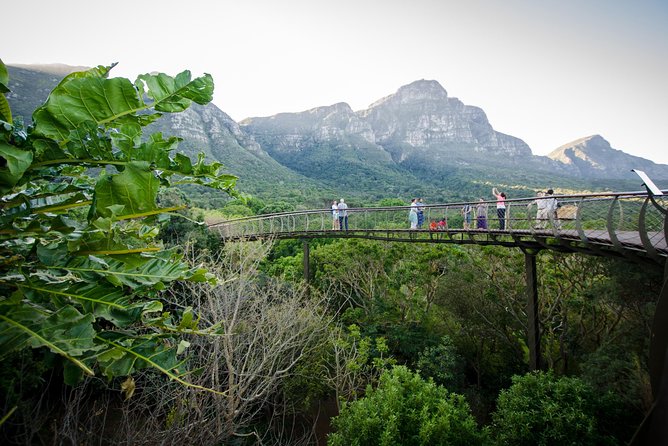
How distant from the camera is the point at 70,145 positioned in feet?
3.56

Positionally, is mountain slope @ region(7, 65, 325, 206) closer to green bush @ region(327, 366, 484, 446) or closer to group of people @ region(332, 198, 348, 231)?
group of people @ region(332, 198, 348, 231)

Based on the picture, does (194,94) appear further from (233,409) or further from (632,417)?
(632,417)

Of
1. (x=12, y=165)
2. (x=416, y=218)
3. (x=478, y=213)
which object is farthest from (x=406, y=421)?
(x=12, y=165)

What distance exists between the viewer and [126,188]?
3.67 ft

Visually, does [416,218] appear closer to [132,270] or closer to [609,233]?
[609,233]

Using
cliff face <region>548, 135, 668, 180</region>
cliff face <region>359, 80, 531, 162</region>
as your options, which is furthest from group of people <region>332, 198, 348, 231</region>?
cliff face <region>548, 135, 668, 180</region>

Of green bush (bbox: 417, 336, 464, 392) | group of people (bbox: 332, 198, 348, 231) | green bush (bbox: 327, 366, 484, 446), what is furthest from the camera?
group of people (bbox: 332, 198, 348, 231)

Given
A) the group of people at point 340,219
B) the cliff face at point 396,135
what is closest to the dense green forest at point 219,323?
the group of people at point 340,219

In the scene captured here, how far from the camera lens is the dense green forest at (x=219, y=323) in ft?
3.69

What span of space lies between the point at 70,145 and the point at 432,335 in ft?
42.5

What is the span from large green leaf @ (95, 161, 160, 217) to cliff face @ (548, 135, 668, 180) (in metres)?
108

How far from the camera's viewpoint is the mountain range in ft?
139

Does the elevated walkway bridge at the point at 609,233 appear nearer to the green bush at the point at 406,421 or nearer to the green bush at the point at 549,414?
the green bush at the point at 549,414

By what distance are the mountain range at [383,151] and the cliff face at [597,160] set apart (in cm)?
31
